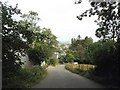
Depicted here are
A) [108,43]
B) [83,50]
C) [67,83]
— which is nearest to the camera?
[67,83]

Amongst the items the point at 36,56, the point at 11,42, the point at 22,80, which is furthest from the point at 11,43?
the point at 36,56

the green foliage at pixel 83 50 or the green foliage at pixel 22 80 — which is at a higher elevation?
the green foliage at pixel 83 50

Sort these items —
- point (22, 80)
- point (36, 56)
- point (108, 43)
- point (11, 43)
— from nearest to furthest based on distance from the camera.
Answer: point (11, 43) → point (22, 80) → point (108, 43) → point (36, 56)

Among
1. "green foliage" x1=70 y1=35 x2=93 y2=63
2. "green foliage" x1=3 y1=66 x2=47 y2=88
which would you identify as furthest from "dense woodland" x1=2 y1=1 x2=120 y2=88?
"green foliage" x1=70 y1=35 x2=93 y2=63

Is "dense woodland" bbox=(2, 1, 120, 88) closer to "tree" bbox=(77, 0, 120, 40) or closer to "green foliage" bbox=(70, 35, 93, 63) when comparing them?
"tree" bbox=(77, 0, 120, 40)

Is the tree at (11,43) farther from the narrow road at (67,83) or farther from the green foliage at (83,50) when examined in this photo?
the green foliage at (83,50)

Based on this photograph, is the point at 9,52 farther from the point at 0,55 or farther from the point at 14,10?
the point at 14,10

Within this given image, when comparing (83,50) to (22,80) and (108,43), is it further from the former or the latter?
(22,80)

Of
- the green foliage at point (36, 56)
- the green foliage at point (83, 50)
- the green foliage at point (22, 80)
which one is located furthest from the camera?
the green foliage at point (83, 50)

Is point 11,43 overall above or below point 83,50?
below

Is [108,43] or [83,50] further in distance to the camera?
[83,50]

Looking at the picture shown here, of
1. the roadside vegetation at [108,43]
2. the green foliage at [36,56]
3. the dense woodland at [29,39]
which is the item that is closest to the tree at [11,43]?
the dense woodland at [29,39]

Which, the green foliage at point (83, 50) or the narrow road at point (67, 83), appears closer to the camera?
the narrow road at point (67, 83)

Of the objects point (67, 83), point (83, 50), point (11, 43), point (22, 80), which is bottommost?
point (67, 83)
